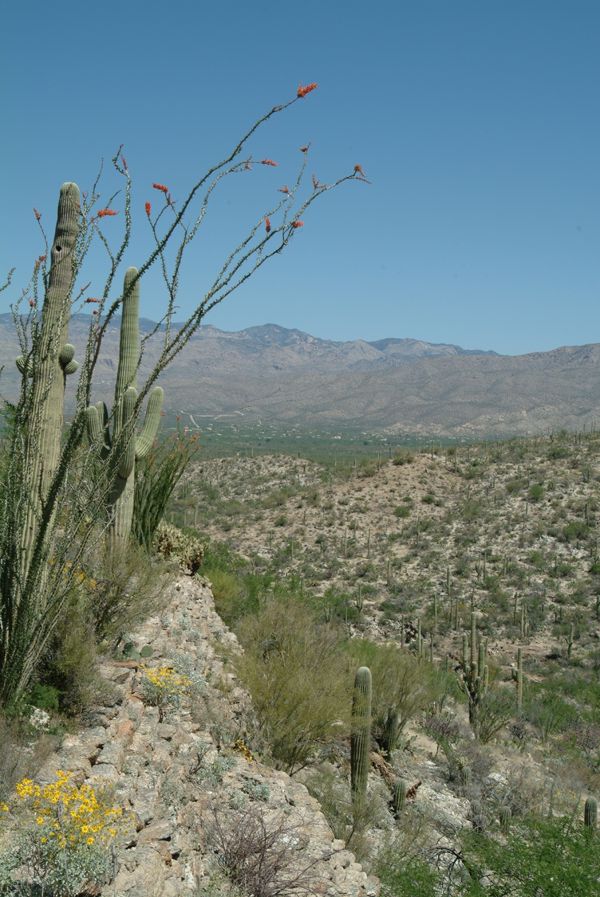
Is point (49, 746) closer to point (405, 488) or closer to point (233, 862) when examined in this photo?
point (233, 862)

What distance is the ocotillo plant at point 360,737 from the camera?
7.88 metres

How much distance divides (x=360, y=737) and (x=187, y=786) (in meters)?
3.33

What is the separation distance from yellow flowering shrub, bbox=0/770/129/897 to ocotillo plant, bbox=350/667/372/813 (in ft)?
13.4

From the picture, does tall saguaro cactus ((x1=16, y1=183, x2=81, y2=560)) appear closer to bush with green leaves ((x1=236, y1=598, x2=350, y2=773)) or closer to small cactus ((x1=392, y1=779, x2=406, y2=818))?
bush with green leaves ((x1=236, y1=598, x2=350, y2=773))

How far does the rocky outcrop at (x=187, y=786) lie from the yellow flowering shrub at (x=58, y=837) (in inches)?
6.5

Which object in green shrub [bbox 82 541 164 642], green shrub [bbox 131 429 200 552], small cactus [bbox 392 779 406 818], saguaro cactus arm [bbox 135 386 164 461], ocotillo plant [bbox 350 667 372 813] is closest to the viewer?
green shrub [bbox 82 541 164 642]

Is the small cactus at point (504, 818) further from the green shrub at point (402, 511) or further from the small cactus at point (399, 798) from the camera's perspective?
the green shrub at point (402, 511)

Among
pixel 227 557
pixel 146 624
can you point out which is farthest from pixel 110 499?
pixel 227 557

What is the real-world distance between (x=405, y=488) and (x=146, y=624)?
27.3 meters

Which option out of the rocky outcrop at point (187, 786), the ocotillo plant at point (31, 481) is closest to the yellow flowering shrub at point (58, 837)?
the rocky outcrop at point (187, 786)

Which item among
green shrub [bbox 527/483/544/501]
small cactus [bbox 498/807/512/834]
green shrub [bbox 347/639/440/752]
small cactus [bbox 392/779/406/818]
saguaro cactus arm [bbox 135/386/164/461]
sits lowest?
small cactus [bbox 498/807/512/834]

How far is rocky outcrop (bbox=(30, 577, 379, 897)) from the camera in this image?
14.1ft

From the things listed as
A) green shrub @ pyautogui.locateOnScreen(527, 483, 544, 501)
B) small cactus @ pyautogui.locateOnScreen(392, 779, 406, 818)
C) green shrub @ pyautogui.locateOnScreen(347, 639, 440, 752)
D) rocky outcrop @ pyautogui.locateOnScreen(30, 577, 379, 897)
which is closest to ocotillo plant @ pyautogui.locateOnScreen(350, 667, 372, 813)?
small cactus @ pyautogui.locateOnScreen(392, 779, 406, 818)

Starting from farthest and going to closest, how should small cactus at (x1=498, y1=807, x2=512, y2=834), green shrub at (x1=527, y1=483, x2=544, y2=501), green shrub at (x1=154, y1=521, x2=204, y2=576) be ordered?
green shrub at (x1=527, y1=483, x2=544, y2=501), green shrub at (x1=154, y1=521, x2=204, y2=576), small cactus at (x1=498, y1=807, x2=512, y2=834)
